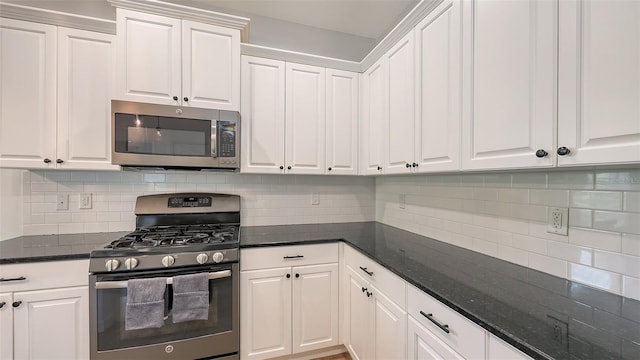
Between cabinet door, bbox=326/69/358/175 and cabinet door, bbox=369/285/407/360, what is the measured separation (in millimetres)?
1084

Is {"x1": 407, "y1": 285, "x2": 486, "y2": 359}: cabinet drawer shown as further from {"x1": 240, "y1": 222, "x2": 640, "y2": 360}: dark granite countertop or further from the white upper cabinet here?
the white upper cabinet

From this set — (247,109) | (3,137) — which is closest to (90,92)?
(3,137)

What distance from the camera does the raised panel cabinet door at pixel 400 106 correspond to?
1.65 metres

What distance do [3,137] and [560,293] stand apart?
3079 millimetres

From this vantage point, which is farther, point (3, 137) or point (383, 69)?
point (383, 69)

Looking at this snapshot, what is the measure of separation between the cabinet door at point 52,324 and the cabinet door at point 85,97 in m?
0.81

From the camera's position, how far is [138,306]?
1481mm

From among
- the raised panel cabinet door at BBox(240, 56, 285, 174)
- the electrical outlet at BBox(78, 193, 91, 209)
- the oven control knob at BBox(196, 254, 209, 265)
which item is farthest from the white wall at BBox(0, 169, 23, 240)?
the raised panel cabinet door at BBox(240, 56, 285, 174)

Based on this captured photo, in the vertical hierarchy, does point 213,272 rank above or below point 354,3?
below

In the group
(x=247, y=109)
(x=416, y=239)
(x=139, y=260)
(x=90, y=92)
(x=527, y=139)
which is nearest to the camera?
(x=527, y=139)

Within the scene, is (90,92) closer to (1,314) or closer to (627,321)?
(1,314)

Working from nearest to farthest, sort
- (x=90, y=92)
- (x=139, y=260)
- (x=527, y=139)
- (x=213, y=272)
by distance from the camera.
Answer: (x=527, y=139), (x=139, y=260), (x=213, y=272), (x=90, y=92)

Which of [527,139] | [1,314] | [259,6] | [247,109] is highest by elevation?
[259,6]

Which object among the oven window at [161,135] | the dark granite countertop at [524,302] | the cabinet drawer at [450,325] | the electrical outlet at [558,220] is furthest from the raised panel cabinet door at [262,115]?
the electrical outlet at [558,220]
